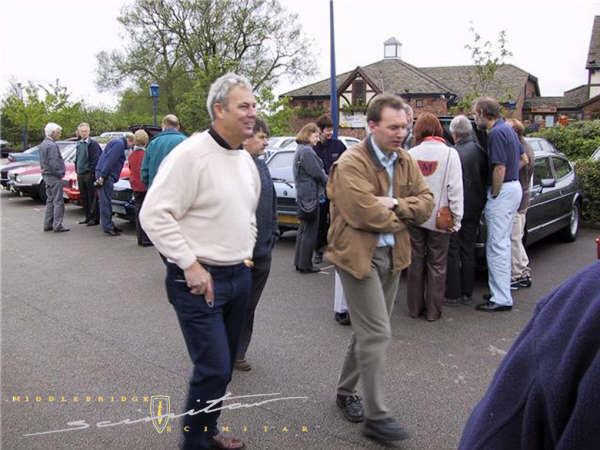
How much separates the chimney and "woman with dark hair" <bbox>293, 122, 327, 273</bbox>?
4751 centimetres

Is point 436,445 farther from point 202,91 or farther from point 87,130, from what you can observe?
point 202,91

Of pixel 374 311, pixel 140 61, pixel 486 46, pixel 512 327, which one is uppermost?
pixel 140 61

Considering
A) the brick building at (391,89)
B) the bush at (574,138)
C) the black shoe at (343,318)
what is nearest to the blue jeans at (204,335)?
the black shoe at (343,318)

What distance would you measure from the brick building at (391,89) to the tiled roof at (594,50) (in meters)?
5.38

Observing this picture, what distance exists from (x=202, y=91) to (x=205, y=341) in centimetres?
3257

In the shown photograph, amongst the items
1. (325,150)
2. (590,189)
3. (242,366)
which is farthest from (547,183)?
(242,366)

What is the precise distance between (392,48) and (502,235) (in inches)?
1923

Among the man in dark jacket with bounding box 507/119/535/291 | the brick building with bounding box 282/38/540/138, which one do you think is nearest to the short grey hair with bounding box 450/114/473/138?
the man in dark jacket with bounding box 507/119/535/291

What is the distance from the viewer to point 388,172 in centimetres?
344

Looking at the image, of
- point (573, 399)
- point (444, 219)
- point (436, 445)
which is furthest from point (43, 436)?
point (444, 219)

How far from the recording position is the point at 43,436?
3.23m

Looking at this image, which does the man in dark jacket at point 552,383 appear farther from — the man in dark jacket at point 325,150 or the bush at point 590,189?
the bush at point 590,189

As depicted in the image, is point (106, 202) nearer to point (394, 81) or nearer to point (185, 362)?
point (185, 362)

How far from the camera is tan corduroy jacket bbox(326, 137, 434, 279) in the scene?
3223mm
